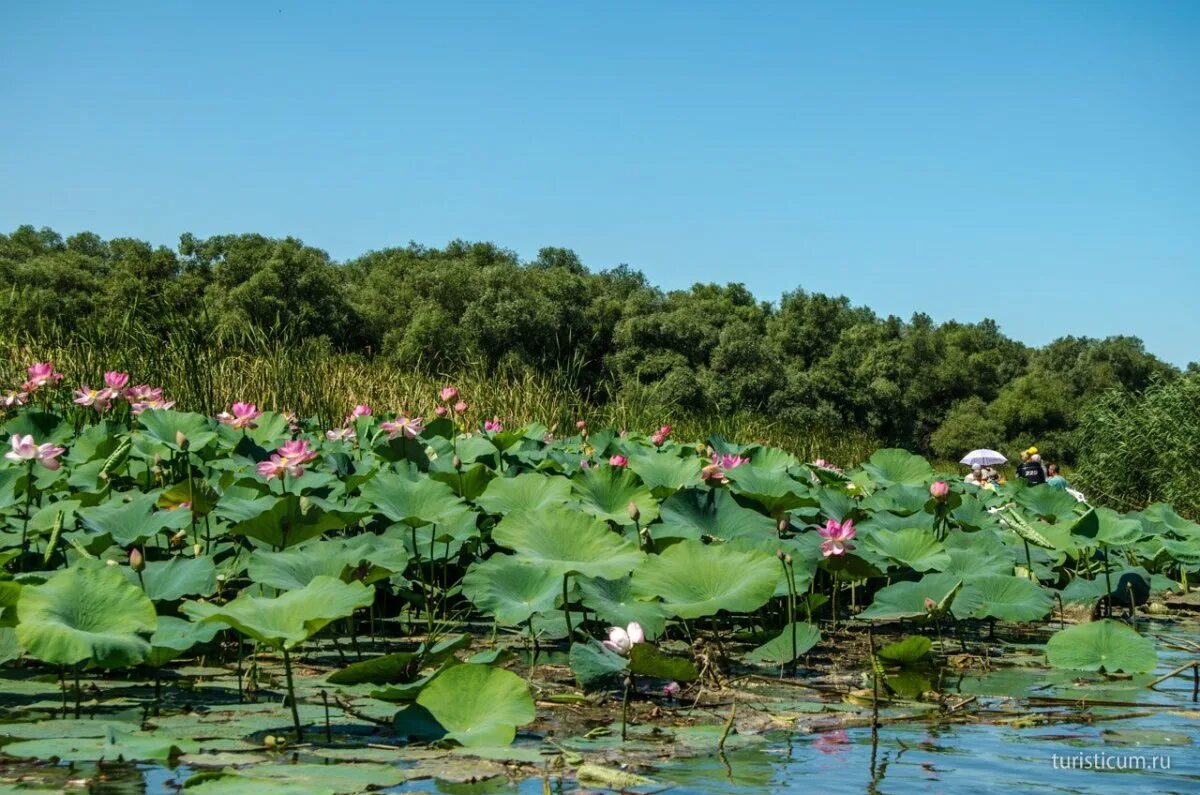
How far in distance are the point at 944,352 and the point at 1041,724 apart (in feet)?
166

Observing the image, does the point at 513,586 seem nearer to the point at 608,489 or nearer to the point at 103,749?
the point at 608,489

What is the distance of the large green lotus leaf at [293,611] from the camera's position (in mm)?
1914

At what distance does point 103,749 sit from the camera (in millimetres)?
1782

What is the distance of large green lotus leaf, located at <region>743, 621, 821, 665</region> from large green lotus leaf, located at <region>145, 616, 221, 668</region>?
1452mm

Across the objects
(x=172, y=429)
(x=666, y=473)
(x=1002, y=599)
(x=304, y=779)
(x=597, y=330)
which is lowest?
(x=304, y=779)

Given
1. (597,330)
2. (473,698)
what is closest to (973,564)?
(473,698)

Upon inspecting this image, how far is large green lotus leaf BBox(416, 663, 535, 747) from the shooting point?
197 centimetres

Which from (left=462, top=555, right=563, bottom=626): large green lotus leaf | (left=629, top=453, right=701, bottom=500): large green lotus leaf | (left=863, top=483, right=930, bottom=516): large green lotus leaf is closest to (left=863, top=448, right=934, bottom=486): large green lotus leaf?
(left=863, top=483, right=930, bottom=516): large green lotus leaf

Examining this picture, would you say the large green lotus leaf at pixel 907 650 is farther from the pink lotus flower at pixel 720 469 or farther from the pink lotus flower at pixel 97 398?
the pink lotus flower at pixel 97 398

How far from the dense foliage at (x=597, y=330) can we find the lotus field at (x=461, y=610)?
7146mm

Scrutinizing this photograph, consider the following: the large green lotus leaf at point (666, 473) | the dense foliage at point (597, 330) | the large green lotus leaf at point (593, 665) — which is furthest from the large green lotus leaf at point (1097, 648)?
the dense foliage at point (597, 330)

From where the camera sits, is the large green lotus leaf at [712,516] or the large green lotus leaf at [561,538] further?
the large green lotus leaf at [712,516]

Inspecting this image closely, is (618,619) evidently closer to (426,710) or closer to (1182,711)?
(426,710)

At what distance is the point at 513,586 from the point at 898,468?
2.92 meters
